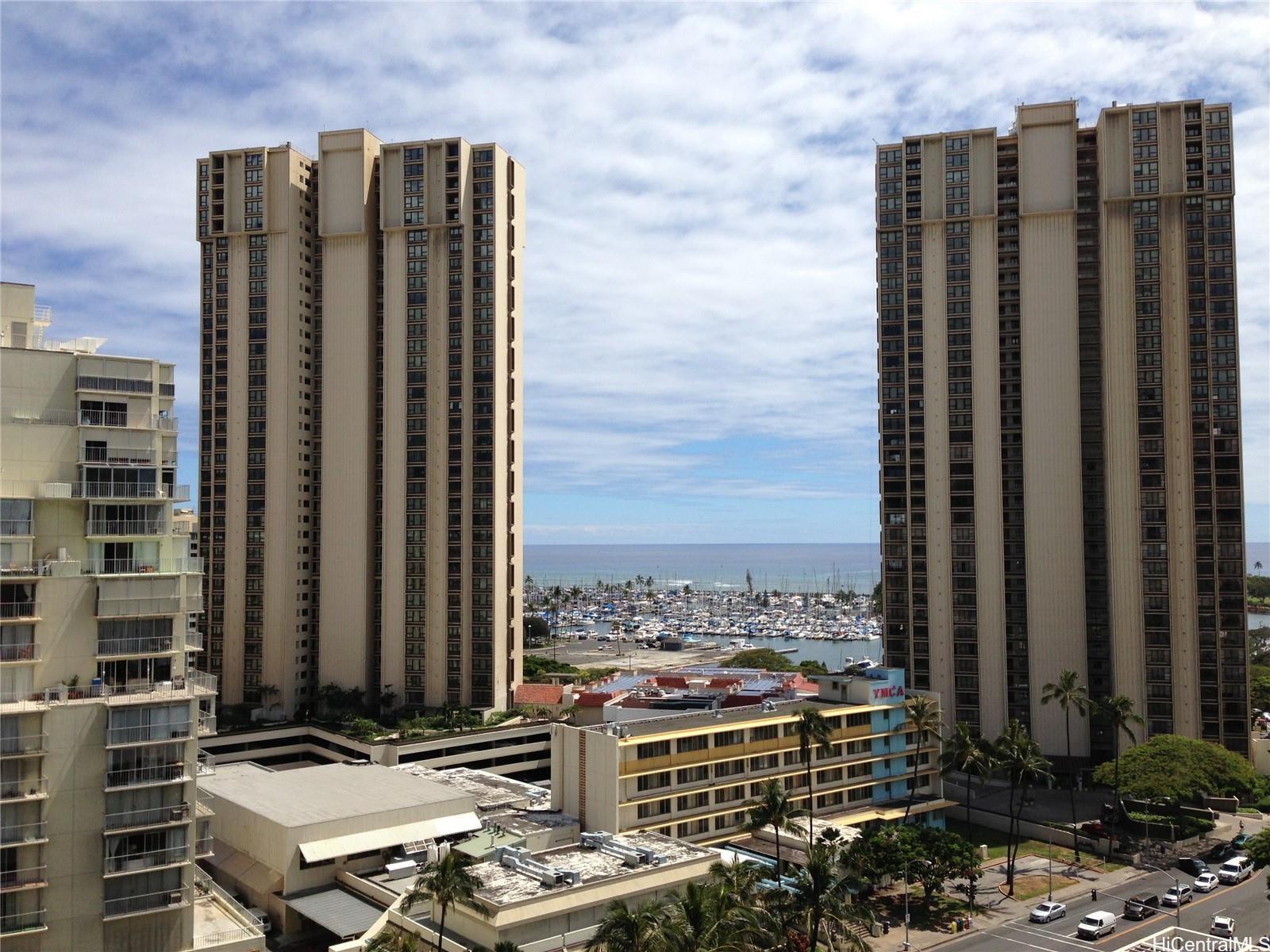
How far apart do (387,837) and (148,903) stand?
65.9ft

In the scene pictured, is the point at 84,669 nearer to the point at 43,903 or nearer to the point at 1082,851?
the point at 43,903

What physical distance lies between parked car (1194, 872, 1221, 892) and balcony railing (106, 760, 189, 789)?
67707 mm

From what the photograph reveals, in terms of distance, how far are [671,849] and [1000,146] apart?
8807 cm

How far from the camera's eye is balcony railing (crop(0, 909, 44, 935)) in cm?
4241

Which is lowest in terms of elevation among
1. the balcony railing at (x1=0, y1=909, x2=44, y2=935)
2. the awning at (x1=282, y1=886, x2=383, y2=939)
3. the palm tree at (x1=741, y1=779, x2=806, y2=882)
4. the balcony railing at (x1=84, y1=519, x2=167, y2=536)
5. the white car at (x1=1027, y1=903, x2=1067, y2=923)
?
A: the white car at (x1=1027, y1=903, x2=1067, y2=923)

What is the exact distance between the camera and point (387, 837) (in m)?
64.4

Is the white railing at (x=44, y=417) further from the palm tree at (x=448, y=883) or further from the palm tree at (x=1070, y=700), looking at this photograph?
the palm tree at (x=1070, y=700)

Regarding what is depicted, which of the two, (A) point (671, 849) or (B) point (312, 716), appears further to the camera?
(B) point (312, 716)

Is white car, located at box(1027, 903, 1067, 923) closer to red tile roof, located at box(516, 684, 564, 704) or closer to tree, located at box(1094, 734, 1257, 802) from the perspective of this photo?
tree, located at box(1094, 734, 1257, 802)

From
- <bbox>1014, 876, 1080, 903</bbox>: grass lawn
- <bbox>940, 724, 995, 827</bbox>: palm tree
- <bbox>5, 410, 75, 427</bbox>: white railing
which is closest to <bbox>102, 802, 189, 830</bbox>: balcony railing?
<bbox>5, 410, 75, 427</bbox>: white railing

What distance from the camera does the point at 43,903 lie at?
A: 4319 cm

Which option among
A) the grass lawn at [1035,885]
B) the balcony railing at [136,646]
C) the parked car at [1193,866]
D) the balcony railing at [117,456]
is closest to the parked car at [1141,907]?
the grass lawn at [1035,885]

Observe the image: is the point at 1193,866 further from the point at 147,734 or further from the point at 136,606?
the point at 136,606

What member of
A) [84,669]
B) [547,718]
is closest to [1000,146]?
[547,718]
